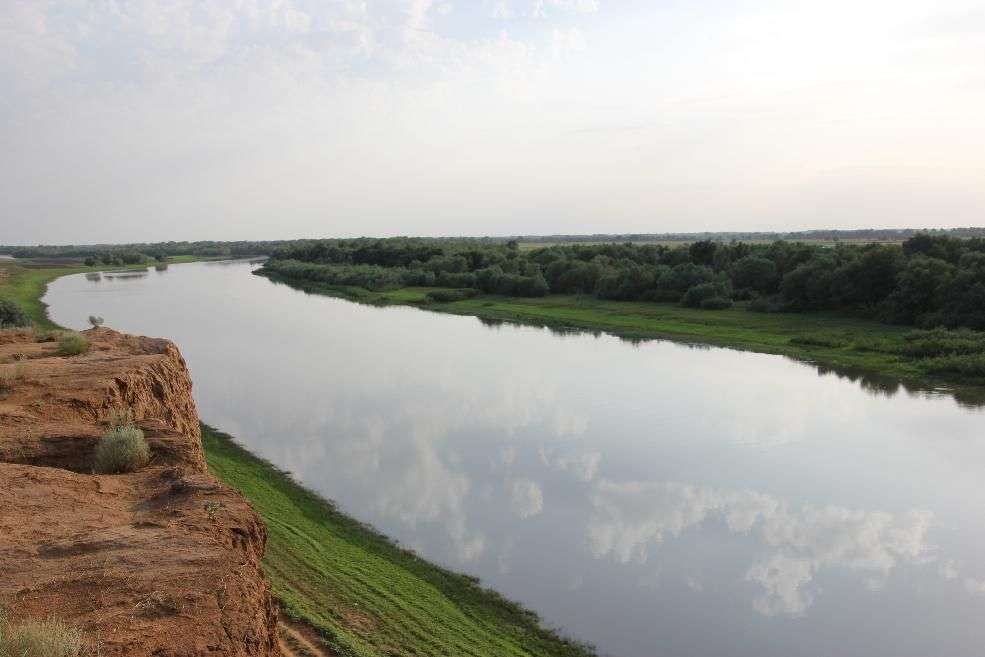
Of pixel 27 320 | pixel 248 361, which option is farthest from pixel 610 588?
pixel 27 320

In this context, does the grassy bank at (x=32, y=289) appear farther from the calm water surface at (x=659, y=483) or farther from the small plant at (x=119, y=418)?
the small plant at (x=119, y=418)

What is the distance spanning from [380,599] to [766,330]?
2899cm

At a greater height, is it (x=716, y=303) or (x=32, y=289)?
(x=32, y=289)

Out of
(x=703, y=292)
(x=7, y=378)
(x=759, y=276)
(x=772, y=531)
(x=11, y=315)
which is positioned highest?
(x=7, y=378)

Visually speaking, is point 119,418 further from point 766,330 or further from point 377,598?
point 766,330

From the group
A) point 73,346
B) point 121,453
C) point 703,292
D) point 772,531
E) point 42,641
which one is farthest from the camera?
point 703,292

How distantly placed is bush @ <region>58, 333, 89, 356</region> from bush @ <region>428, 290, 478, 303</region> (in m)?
40.4

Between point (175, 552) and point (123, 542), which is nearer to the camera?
point (175, 552)

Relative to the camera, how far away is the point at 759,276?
42.0 metres

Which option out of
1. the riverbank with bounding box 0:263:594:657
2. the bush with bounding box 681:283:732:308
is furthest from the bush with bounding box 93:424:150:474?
the bush with bounding box 681:283:732:308

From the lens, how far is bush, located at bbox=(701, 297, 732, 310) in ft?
130

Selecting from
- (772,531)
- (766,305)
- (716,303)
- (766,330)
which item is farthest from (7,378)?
(716,303)

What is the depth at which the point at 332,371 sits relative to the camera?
25.2 m

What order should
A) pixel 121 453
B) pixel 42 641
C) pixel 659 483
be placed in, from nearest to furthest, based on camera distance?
pixel 42 641
pixel 121 453
pixel 659 483
